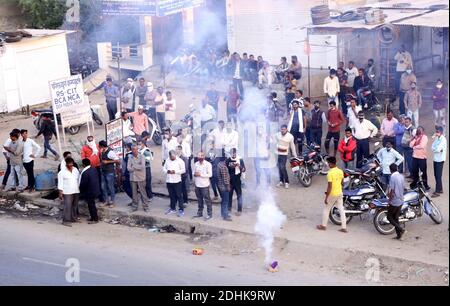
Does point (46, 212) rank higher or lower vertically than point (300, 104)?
lower

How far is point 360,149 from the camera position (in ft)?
51.8

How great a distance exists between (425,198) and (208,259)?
10.6 ft

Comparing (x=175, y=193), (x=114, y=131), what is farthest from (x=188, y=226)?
(x=114, y=131)

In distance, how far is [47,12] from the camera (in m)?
26.1

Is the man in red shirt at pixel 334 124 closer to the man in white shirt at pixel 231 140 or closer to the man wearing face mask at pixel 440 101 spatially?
the man wearing face mask at pixel 440 101

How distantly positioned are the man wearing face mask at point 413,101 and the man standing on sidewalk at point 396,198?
14.1ft

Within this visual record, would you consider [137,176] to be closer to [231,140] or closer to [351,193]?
[231,140]

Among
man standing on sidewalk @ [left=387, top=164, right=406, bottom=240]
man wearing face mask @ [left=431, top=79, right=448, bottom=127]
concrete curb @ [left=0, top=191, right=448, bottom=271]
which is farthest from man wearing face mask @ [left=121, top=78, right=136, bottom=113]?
man standing on sidewalk @ [left=387, top=164, right=406, bottom=240]

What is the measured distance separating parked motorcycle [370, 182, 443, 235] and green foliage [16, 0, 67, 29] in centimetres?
1465

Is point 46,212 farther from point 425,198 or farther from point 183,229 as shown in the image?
point 425,198

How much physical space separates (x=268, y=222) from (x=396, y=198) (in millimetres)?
2110

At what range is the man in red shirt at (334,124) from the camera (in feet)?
54.1

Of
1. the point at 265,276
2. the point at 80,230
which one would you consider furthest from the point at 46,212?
the point at 265,276

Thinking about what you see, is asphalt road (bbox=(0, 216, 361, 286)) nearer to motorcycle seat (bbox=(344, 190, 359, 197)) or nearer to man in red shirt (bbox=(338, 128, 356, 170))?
motorcycle seat (bbox=(344, 190, 359, 197))
